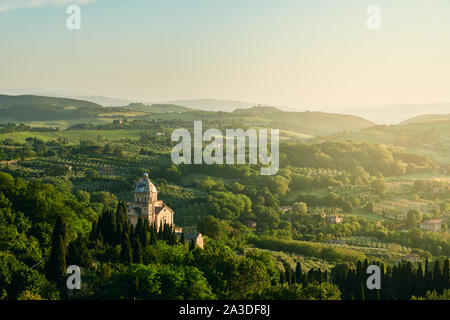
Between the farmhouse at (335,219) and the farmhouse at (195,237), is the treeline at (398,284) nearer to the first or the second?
the farmhouse at (195,237)

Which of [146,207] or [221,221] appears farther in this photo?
[221,221]

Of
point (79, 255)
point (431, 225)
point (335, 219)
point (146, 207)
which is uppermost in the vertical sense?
point (79, 255)

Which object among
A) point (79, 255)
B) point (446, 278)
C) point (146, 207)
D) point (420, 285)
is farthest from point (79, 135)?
point (446, 278)

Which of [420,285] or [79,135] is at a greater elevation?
[79,135]

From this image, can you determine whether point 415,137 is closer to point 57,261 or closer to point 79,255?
point 79,255

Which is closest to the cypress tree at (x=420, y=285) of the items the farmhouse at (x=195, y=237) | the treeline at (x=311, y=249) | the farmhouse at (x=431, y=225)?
the treeline at (x=311, y=249)
